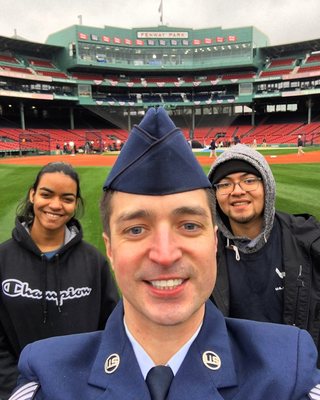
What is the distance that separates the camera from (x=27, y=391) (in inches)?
52.3

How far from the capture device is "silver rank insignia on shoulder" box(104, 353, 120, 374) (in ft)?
4.30

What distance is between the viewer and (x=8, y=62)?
5500 centimetres

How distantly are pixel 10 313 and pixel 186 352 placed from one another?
190cm

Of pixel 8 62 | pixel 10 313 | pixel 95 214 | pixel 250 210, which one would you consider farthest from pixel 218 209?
pixel 8 62

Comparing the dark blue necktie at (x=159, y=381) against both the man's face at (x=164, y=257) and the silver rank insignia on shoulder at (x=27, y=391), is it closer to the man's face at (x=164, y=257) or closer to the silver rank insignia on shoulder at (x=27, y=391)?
the man's face at (x=164, y=257)

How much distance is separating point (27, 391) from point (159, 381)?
0.52 metres

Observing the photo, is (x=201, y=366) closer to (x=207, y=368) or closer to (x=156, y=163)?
(x=207, y=368)

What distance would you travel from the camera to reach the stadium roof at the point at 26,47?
179 ft

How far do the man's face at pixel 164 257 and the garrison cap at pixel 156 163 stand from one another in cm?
5

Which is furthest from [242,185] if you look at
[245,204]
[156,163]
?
[156,163]

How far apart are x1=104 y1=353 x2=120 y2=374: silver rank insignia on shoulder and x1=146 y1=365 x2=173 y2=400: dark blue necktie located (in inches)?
5.1

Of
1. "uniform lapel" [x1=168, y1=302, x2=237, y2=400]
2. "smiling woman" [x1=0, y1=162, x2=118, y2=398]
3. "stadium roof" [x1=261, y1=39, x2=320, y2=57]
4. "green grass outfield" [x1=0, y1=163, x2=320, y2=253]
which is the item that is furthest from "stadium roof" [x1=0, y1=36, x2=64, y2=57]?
"uniform lapel" [x1=168, y1=302, x2=237, y2=400]

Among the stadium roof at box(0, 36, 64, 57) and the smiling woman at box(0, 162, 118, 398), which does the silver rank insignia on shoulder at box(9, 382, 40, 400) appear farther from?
the stadium roof at box(0, 36, 64, 57)

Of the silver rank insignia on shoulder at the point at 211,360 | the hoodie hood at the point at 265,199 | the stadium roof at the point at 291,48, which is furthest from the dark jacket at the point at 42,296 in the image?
the stadium roof at the point at 291,48
